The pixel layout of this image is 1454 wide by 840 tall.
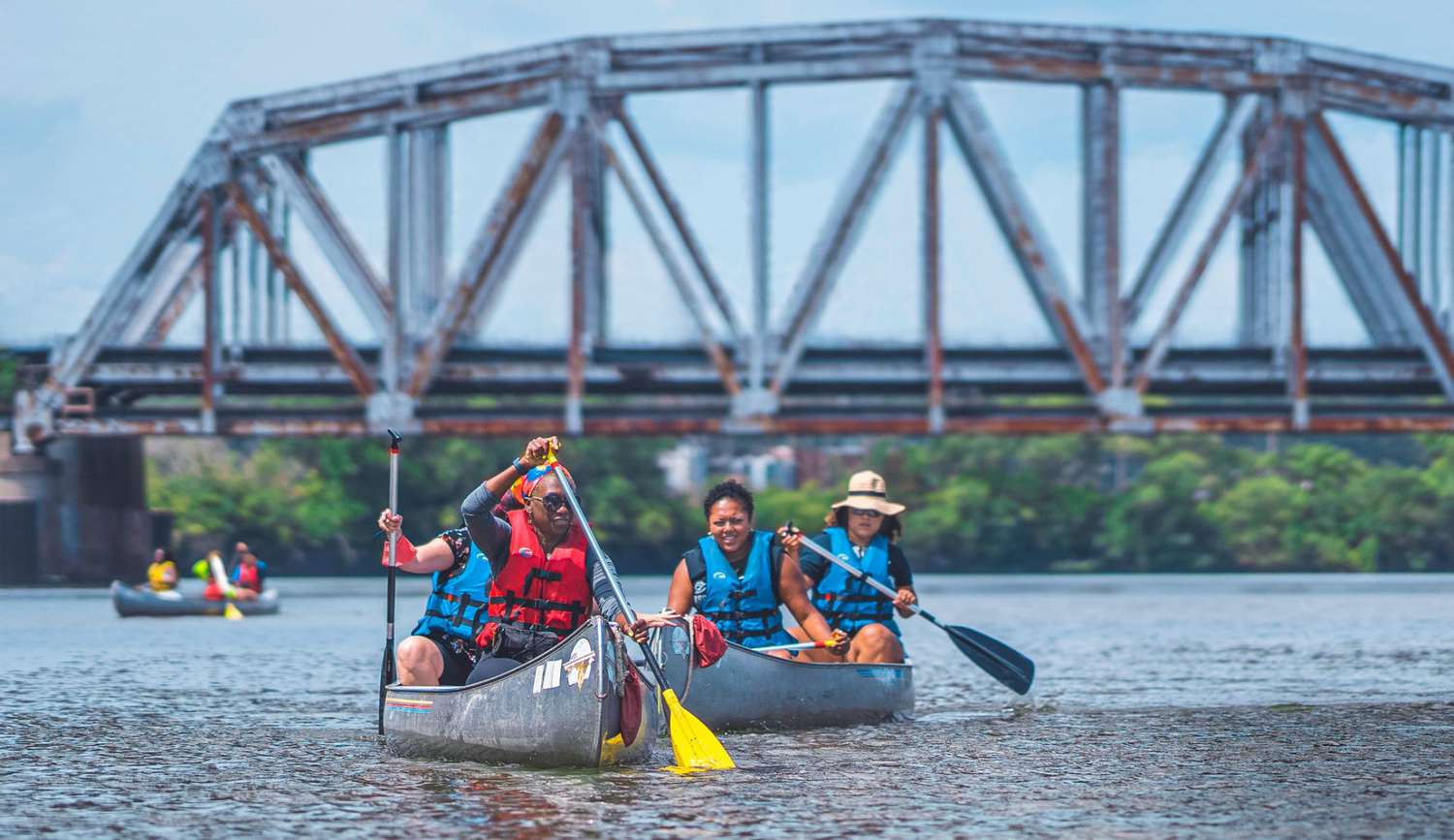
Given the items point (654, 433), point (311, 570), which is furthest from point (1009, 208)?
point (311, 570)

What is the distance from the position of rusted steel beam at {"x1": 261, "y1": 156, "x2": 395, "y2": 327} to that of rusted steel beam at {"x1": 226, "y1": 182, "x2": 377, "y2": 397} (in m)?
0.83

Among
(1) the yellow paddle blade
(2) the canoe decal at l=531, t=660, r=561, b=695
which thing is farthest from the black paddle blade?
(2) the canoe decal at l=531, t=660, r=561, b=695

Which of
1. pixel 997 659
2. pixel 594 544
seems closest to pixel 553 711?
pixel 594 544

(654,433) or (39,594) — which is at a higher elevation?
(654,433)

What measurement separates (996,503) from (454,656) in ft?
257

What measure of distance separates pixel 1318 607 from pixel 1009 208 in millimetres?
12224

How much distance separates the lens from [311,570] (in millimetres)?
88875

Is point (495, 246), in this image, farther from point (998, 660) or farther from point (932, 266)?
point (998, 660)

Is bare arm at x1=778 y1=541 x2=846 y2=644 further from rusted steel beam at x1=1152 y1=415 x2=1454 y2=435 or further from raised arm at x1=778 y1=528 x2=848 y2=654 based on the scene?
rusted steel beam at x1=1152 y1=415 x2=1454 y2=435

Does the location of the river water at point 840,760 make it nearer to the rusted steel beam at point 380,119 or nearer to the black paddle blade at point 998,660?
the black paddle blade at point 998,660

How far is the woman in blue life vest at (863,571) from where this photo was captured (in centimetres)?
1875

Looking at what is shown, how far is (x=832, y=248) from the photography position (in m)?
45.0

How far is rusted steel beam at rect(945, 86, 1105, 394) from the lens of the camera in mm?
45000

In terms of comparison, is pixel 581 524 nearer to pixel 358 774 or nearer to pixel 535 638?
pixel 535 638
